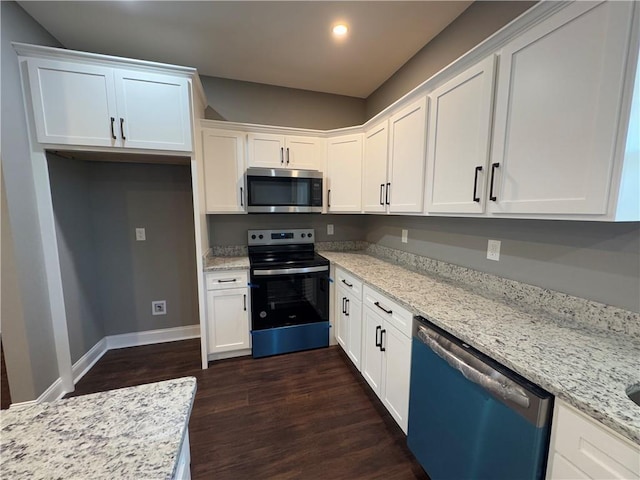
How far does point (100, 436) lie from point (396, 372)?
1.47 metres

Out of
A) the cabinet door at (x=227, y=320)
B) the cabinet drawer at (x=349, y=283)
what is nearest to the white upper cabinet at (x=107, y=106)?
the cabinet door at (x=227, y=320)

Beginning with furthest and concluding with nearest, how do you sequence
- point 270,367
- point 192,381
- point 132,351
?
point 132,351 → point 270,367 → point 192,381

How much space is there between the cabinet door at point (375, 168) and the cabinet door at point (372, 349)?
956mm

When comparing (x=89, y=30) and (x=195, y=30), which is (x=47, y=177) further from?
(x=195, y=30)

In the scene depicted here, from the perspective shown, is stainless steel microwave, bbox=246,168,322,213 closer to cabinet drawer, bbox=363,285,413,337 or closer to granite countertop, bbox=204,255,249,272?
granite countertop, bbox=204,255,249,272

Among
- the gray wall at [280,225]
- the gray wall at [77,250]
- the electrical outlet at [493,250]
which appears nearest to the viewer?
the electrical outlet at [493,250]

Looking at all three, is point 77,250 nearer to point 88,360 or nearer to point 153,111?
point 88,360

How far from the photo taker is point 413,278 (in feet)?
6.43

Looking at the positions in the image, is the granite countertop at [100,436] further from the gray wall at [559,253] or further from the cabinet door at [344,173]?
the cabinet door at [344,173]

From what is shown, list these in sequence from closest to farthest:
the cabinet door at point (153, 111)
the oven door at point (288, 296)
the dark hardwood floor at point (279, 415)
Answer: the dark hardwood floor at point (279, 415) → the cabinet door at point (153, 111) → the oven door at point (288, 296)

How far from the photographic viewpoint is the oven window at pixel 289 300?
2475mm

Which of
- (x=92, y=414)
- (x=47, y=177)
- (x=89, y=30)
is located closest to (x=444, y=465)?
(x=92, y=414)

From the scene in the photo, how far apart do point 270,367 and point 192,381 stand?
5.62 feet

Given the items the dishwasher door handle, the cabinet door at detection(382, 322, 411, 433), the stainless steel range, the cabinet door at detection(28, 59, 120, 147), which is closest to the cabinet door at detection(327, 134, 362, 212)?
the stainless steel range
